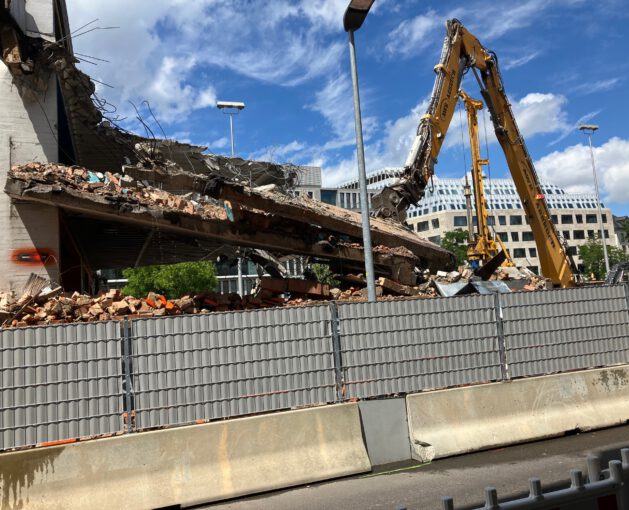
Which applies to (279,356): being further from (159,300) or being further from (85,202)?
(85,202)

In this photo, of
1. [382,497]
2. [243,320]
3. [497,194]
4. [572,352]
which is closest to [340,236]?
[572,352]

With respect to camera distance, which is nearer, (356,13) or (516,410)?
(516,410)

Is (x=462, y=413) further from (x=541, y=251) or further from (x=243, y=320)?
(x=541, y=251)

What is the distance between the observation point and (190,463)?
5789 mm

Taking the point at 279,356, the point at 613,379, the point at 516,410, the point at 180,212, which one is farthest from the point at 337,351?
the point at 180,212

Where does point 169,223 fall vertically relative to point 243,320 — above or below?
above

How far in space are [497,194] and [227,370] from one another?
109084 mm

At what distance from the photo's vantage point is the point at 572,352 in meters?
8.19

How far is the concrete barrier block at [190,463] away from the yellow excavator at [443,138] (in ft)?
36.5

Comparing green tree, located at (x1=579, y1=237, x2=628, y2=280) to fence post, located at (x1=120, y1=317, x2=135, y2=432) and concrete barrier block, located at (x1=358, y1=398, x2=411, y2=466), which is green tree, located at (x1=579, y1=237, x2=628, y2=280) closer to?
concrete barrier block, located at (x1=358, y1=398, x2=411, y2=466)

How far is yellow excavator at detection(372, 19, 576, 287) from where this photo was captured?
1669cm

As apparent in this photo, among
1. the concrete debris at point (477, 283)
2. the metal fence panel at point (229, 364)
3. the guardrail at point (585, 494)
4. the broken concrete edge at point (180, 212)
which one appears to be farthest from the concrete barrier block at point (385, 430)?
the broken concrete edge at point (180, 212)

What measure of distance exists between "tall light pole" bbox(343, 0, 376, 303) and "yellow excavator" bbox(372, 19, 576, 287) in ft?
26.5

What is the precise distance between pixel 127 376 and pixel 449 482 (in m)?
3.62
